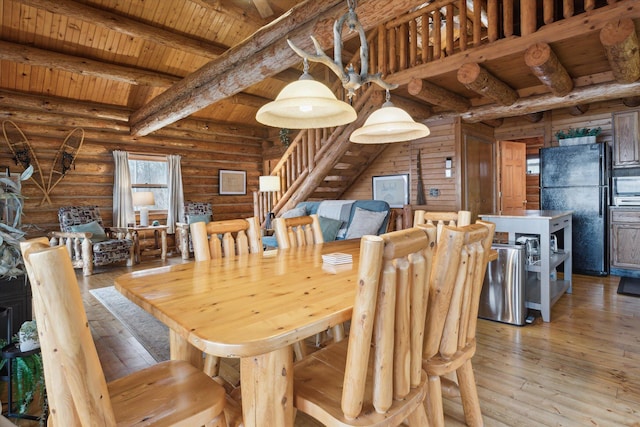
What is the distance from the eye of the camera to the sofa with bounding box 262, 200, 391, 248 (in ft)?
15.0

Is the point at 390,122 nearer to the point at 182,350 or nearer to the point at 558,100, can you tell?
the point at 182,350

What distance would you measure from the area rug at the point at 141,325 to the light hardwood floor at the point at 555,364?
0.06m

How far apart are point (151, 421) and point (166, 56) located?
6223 mm

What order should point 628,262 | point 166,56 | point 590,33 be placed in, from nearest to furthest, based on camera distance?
1. point 590,33
2. point 628,262
3. point 166,56

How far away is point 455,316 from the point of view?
1319 mm

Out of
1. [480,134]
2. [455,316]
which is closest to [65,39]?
[455,316]

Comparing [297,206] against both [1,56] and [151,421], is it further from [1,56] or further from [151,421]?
[151,421]

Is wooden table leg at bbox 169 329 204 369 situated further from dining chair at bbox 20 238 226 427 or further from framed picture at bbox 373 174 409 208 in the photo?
framed picture at bbox 373 174 409 208

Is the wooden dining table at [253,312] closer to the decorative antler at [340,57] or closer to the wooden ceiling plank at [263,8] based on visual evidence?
the decorative antler at [340,57]

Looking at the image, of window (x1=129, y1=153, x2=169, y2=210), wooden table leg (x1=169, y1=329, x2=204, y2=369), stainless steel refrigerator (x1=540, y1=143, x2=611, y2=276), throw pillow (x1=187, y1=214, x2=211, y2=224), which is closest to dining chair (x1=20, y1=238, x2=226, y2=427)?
wooden table leg (x1=169, y1=329, x2=204, y2=369)

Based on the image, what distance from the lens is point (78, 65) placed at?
16.3 feet

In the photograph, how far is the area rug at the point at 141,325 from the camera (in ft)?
8.63

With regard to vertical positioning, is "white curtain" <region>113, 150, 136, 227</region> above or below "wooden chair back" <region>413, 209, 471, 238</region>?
above

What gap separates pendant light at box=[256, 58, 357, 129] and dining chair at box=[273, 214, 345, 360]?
2.36 ft
